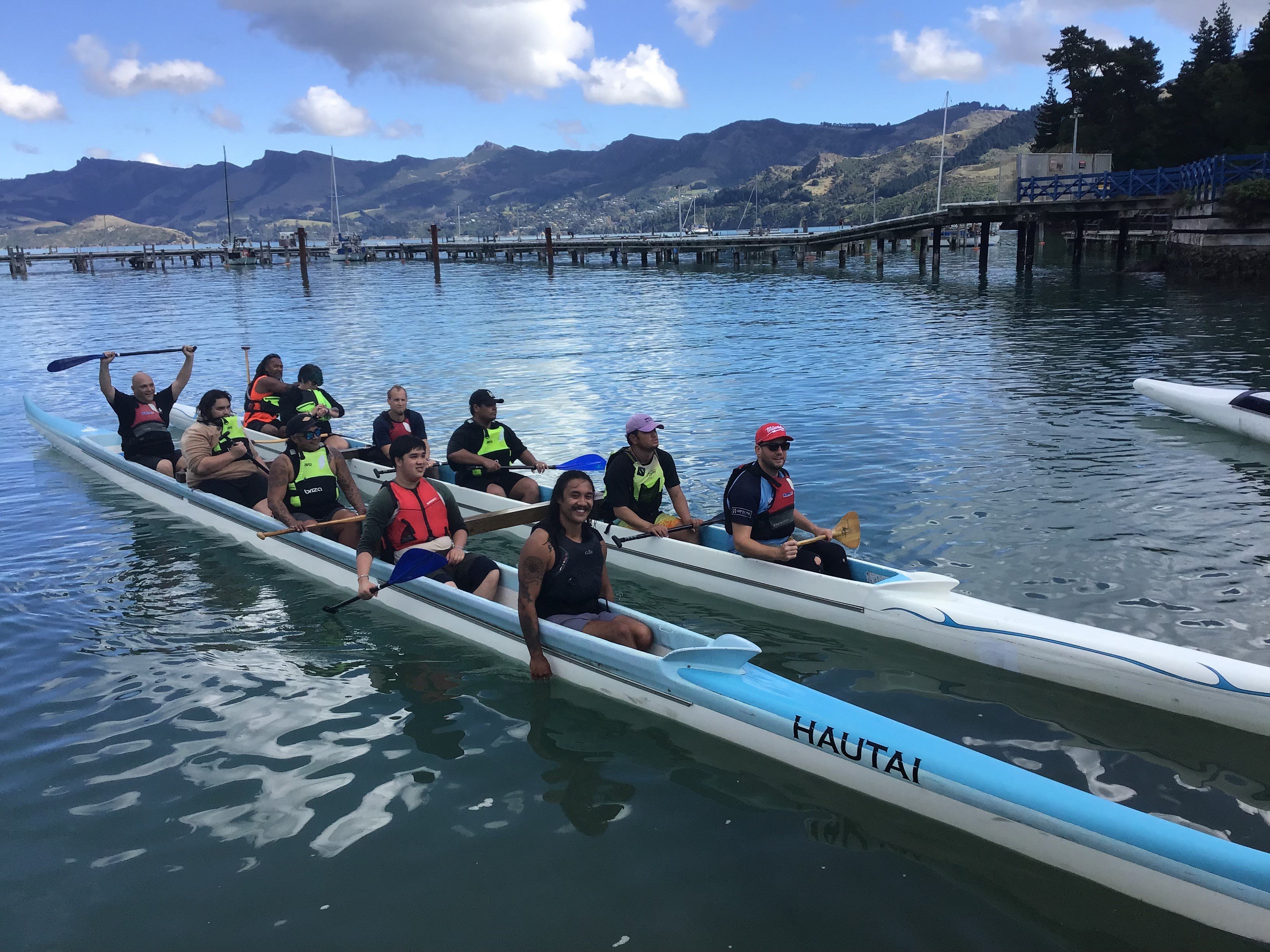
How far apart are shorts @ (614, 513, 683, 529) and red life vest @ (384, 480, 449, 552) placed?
202 centimetres

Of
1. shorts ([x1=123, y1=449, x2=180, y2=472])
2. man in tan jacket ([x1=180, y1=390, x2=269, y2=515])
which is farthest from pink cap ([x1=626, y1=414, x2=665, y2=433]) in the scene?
shorts ([x1=123, y1=449, x2=180, y2=472])

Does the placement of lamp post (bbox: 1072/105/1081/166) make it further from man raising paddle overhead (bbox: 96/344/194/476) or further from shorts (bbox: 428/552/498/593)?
shorts (bbox: 428/552/498/593)

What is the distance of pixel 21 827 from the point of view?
5.39 meters

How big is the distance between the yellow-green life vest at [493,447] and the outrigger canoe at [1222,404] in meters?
10.8

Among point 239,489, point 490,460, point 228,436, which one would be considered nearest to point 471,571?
point 490,460

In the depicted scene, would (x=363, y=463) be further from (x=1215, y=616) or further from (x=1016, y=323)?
(x=1016, y=323)

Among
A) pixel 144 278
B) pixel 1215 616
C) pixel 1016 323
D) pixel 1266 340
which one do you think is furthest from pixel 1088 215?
pixel 144 278

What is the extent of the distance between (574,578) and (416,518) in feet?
6.21

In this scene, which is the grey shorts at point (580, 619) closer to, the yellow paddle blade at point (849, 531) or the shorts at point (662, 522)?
the shorts at point (662, 522)

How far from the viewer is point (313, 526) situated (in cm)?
875

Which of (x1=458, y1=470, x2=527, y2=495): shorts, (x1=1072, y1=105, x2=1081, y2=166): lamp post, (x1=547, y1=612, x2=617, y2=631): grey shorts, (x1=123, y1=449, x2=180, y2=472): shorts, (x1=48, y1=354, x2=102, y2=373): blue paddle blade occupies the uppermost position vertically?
(x1=1072, y1=105, x2=1081, y2=166): lamp post

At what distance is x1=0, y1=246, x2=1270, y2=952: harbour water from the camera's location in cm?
459

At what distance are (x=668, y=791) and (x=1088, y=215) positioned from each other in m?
43.3

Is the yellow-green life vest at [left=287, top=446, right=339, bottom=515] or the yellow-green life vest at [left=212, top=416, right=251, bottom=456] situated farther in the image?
the yellow-green life vest at [left=212, top=416, right=251, bottom=456]
